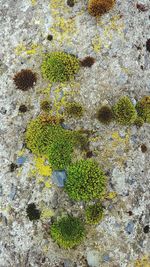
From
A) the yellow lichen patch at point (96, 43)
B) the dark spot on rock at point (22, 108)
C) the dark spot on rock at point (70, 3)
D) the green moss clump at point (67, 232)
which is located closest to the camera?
the green moss clump at point (67, 232)

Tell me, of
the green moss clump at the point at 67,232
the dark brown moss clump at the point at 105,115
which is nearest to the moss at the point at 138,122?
the dark brown moss clump at the point at 105,115

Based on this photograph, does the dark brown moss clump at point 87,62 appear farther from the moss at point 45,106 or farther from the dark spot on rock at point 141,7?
the dark spot on rock at point 141,7

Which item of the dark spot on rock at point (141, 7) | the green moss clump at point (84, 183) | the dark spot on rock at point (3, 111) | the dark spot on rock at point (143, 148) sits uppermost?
the dark spot on rock at point (141, 7)

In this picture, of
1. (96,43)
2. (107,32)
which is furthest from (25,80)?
(107,32)

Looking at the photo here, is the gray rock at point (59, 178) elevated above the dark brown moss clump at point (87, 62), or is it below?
below

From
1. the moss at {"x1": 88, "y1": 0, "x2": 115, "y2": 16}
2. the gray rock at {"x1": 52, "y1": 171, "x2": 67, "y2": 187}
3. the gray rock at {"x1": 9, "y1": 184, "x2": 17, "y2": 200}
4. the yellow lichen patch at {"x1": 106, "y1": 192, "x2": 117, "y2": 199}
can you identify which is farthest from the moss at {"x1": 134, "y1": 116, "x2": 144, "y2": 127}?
the gray rock at {"x1": 9, "y1": 184, "x2": 17, "y2": 200}

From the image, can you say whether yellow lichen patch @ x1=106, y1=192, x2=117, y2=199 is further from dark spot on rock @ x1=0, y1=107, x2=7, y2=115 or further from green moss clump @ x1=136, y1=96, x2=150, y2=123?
dark spot on rock @ x1=0, y1=107, x2=7, y2=115

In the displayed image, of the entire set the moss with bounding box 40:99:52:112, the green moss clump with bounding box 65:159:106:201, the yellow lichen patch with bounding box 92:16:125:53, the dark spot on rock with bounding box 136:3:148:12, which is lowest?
the green moss clump with bounding box 65:159:106:201
